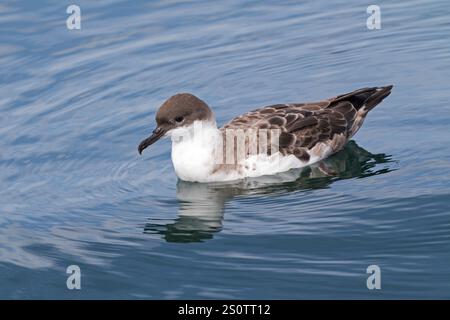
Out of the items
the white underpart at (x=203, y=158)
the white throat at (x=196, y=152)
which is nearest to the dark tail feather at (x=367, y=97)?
the white underpart at (x=203, y=158)

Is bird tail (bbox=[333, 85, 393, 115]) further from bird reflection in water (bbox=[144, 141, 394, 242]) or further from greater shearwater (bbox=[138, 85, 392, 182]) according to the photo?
bird reflection in water (bbox=[144, 141, 394, 242])

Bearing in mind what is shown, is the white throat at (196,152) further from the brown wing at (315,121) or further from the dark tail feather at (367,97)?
the dark tail feather at (367,97)

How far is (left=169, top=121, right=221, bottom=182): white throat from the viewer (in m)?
13.9

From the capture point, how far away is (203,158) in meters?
13.9

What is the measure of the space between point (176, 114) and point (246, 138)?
3.70 feet

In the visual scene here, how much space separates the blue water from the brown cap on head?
2.69ft

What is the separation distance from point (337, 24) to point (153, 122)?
14.9ft

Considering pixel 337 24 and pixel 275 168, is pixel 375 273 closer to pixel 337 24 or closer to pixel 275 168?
pixel 275 168

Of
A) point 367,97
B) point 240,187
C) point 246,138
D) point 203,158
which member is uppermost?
point 367,97

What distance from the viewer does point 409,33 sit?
60.1ft

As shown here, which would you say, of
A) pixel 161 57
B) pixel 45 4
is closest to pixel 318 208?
pixel 161 57

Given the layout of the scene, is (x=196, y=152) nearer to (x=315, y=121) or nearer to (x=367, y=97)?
(x=315, y=121)

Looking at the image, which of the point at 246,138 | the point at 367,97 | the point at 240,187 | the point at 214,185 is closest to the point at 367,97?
the point at 367,97

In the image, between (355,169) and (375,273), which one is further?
(355,169)
